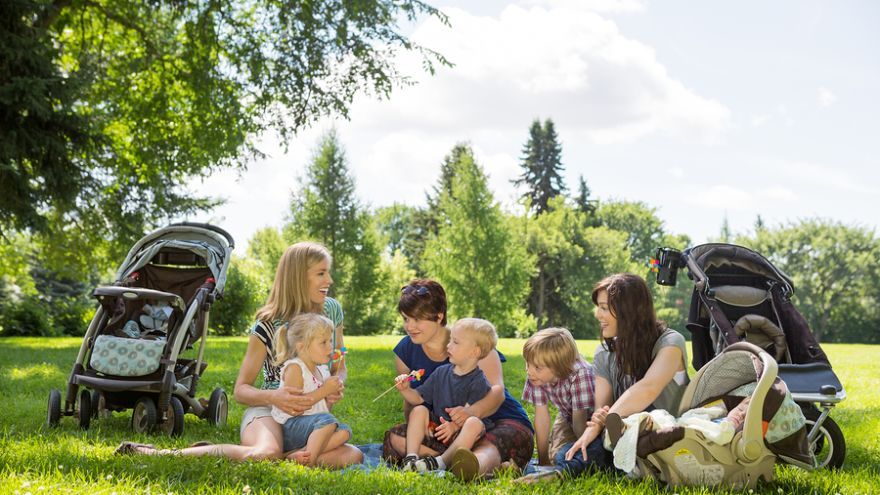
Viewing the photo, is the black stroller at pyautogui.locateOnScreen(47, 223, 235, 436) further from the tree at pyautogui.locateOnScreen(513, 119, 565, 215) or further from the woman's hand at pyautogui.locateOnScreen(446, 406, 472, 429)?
the tree at pyautogui.locateOnScreen(513, 119, 565, 215)

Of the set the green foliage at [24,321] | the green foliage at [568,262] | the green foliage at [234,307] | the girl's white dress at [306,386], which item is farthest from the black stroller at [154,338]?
the green foliage at [568,262]

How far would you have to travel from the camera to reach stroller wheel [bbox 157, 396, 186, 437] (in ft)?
17.7

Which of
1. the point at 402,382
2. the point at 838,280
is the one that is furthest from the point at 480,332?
the point at 838,280

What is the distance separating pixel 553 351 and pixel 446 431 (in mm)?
784

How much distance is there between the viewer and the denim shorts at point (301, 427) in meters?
4.38

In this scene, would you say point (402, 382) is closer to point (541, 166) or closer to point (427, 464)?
point (427, 464)

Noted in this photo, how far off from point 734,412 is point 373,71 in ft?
37.0

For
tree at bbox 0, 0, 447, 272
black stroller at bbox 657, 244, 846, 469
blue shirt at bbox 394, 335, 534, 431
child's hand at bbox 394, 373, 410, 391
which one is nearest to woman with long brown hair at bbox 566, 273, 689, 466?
blue shirt at bbox 394, 335, 534, 431

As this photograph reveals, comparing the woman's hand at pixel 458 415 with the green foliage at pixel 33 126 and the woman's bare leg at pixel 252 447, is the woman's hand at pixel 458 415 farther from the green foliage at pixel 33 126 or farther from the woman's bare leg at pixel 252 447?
the green foliage at pixel 33 126

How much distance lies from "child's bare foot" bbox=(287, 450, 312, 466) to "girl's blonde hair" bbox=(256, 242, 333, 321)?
86 cm

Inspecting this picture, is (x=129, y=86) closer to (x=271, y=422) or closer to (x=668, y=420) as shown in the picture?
(x=271, y=422)

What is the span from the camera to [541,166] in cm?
4384

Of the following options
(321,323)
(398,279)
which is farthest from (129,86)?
(398,279)

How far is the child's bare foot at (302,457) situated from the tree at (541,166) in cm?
3882
